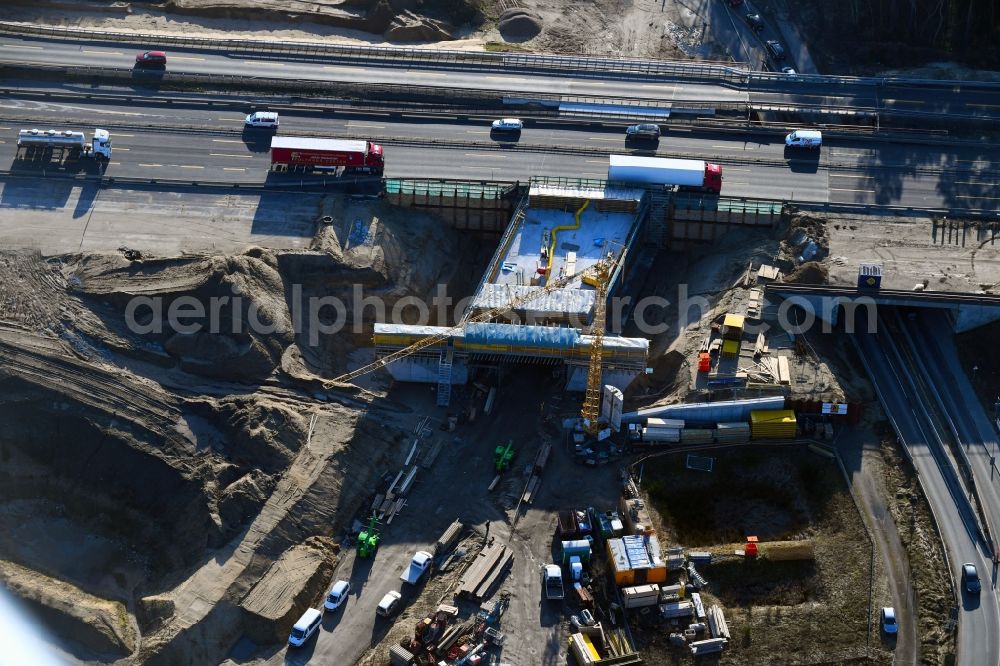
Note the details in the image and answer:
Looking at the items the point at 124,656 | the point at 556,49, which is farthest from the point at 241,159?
the point at 124,656

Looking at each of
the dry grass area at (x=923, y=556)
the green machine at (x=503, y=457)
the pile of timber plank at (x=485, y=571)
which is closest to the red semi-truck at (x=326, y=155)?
the green machine at (x=503, y=457)

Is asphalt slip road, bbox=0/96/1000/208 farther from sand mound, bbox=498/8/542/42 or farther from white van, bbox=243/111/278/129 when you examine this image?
sand mound, bbox=498/8/542/42

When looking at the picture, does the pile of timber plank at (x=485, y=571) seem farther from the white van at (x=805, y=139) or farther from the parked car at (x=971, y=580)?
the white van at (x=805, y=139)

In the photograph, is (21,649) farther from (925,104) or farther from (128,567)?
(925,104)

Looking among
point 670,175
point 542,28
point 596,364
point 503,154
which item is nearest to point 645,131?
point 670,175

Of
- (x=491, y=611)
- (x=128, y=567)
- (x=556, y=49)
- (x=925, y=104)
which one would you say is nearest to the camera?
(x=491, y=611)

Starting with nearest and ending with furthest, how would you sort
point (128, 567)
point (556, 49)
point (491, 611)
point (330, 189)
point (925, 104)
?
1. point (491, 611)
2. point (128, 567)
3. point (330, 189)
4. point (925, 104)
5. point (556, 49)

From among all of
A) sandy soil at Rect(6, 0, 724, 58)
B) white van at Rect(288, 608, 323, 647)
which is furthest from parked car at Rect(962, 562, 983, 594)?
sandy soil at Rect(6, 0, 724, 58)
